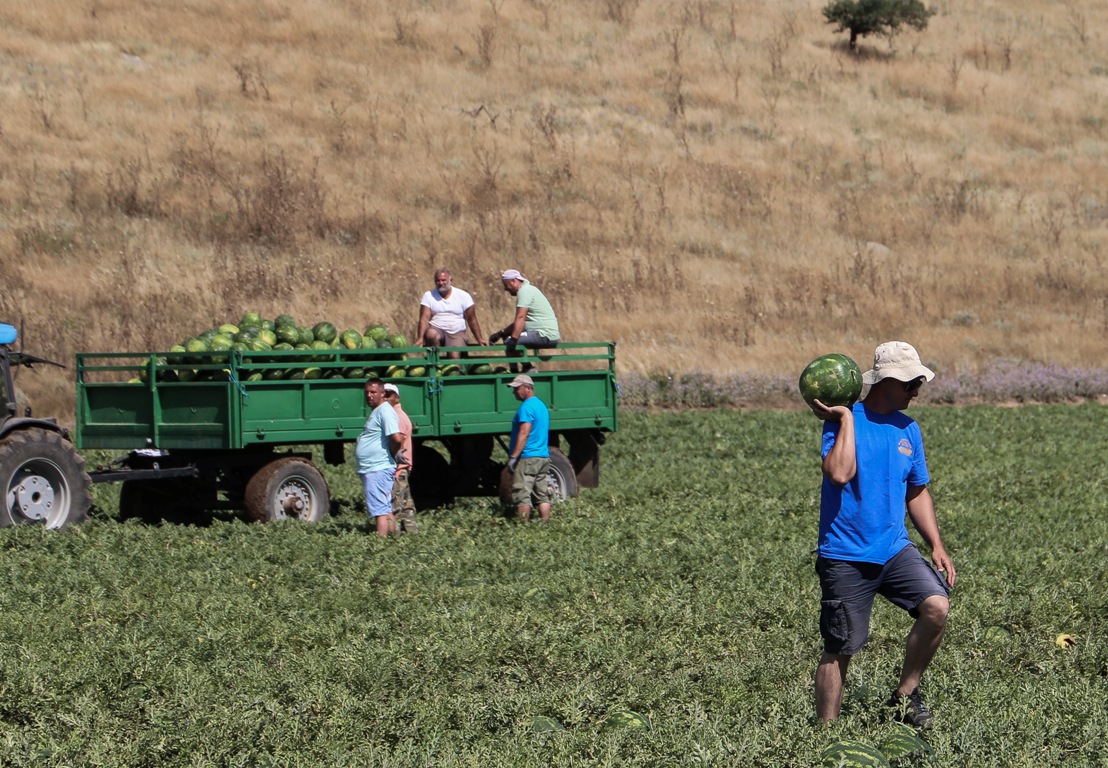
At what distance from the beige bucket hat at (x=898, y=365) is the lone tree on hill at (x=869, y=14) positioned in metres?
51.0

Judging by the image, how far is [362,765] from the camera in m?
6.07

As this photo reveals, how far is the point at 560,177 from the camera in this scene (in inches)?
1601

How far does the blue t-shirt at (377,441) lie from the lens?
524 inches

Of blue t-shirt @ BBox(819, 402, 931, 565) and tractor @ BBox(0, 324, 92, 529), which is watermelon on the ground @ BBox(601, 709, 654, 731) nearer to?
blue t-shirt @ BBox(819, 402, 931, 565)

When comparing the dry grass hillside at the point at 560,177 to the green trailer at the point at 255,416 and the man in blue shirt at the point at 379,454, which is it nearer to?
the green trailer at the point at 255,416

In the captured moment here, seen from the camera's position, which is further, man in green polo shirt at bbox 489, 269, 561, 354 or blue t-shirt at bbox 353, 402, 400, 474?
man in green polo shirt at bbox 489, 269, 561, 354

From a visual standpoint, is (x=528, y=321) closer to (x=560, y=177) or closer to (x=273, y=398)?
(x=273, y=398)

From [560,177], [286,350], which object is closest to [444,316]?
[286,350]

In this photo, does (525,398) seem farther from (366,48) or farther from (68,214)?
(366,48)

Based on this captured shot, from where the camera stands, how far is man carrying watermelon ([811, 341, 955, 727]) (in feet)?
21.2

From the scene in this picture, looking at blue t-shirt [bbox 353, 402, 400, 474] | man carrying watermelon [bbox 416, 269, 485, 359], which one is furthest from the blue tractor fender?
man carrying watermelon [bbox 416, 269, 485, 359]

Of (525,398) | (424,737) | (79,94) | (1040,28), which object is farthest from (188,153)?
(1040,28)

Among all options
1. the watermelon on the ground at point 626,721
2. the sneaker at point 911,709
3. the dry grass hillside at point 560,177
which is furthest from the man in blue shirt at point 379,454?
the dry grass hillside at point 560,177

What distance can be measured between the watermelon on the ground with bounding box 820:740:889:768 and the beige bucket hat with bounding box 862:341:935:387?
1.65m
